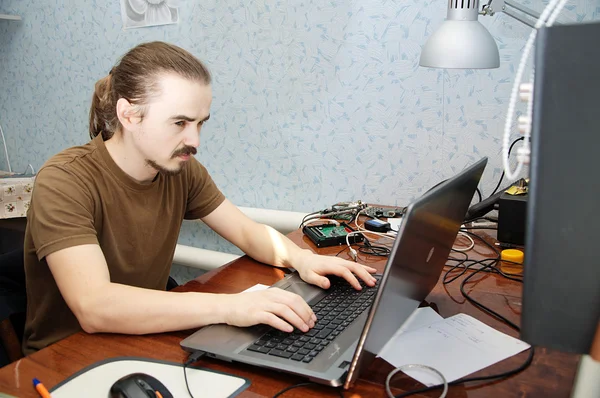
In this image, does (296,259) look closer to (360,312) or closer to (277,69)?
(360,312)

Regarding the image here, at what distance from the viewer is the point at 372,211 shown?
1601 mm

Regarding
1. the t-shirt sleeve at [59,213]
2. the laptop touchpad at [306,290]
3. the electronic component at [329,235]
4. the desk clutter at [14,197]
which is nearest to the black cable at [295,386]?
the laptop touchpad at [306,290]

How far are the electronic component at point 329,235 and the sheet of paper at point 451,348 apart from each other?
0.49m

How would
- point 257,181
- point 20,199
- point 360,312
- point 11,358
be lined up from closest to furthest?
point 360,312 → point 11,358 → point 257,181 → point 20,199

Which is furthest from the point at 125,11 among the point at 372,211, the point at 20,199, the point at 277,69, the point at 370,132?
the point at 372,211

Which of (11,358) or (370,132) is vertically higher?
(370,132)

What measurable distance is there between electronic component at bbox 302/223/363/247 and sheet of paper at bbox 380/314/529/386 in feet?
1.60

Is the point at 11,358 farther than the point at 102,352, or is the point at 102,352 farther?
the point at 11,358

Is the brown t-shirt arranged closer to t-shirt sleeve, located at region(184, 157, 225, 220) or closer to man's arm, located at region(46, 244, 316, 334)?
t-shirt sleeve, located at region(184, 157, 225, 220)

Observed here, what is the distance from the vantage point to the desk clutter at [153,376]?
0.71m

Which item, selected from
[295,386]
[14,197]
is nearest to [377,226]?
[295,386]

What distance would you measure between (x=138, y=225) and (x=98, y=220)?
102mm

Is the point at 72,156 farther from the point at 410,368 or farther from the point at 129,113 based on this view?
the point at 410,368

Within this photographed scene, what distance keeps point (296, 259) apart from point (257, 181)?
3.02ft
